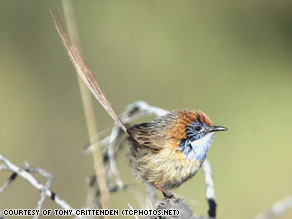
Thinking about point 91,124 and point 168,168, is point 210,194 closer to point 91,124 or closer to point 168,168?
point 168,168

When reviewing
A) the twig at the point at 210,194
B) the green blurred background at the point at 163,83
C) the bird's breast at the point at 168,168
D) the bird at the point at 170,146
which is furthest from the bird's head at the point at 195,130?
the green blurred background at the point at 163,83

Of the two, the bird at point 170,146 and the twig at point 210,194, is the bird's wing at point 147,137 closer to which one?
the bird at point 170,146

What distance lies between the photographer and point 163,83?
6562mm

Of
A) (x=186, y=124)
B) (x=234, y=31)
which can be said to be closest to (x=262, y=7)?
(x=234, y=31)

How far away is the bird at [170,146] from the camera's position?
3338 mm

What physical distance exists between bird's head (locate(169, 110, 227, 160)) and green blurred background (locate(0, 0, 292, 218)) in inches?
75.2

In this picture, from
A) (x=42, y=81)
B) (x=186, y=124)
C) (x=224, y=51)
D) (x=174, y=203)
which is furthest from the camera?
(x=224, y=51)

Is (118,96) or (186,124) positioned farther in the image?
(118,96)

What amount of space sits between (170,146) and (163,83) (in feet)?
10.5

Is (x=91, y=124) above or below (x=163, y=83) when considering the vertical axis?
above

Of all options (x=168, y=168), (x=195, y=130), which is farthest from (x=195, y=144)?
(x=168, y=168)

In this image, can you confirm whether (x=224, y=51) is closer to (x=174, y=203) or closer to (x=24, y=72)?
(x=24, y=72)

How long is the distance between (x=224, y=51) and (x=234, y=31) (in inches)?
15.9

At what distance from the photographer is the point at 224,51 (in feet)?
22.4
